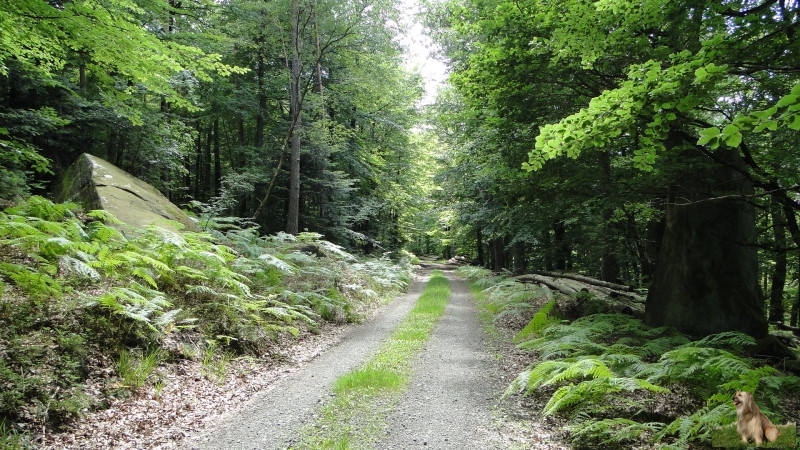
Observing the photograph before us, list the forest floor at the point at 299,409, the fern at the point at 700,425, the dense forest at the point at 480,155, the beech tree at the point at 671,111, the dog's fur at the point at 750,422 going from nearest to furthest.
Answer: the dog's fur at the point at 750,422, the fern at the point at 700,425, the forest floor at the point at 299,409, the dense forest at the point at 480,155, the beech tree at the point at 671,111

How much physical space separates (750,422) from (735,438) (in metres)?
0.20

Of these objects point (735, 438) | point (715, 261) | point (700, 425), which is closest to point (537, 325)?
point (715, 261)

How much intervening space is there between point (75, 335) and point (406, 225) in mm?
28318

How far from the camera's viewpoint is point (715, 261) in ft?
23.9

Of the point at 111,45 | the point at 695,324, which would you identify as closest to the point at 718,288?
the point at 695,324

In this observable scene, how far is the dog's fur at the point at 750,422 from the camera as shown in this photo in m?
3.12

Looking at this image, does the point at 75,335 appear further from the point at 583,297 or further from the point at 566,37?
the point at 583,297

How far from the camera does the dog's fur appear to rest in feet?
10.2

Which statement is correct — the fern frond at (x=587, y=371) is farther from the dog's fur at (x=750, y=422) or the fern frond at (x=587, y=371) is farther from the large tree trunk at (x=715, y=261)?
the large tree trunk at (x=715, y=261)

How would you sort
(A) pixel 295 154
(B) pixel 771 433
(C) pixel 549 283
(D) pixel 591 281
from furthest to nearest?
(A) pixel 295 154 → (C) pixel 549 283 → (D) pixel 591 281 → (B) pixel 771 433

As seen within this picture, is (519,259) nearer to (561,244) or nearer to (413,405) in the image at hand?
(561,244)

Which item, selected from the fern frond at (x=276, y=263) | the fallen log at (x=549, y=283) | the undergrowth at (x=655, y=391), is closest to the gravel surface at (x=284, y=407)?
the fern frond at (x=276, y=263)

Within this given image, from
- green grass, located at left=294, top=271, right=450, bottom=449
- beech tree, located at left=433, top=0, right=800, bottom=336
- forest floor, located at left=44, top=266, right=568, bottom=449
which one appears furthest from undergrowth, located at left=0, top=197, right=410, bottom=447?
beech tree, located at left=433, top=0, right=800, bottom=336

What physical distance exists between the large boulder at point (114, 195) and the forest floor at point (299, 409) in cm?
506
